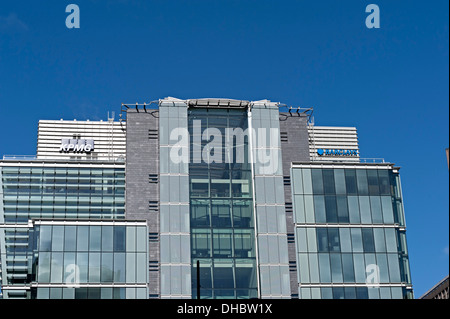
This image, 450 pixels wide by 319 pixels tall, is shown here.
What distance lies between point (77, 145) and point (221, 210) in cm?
4476

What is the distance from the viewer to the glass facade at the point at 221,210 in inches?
4173

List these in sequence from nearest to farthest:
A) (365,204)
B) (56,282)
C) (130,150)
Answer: (56,282) → (365,204) → (130,150)

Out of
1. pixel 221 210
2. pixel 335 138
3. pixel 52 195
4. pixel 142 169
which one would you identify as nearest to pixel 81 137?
pixel 52 195

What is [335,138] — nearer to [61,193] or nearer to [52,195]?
[61,193]

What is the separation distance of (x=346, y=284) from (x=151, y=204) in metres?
30.8

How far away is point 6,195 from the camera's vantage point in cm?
12169

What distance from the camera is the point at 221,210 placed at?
109938mm

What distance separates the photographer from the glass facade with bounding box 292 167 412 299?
4080 inches

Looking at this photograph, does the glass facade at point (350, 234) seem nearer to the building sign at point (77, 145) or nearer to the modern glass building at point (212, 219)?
the modern glass building at point (212, 219)
